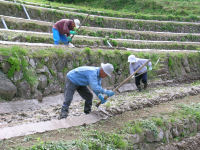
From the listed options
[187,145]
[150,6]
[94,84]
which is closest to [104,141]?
[94,84]

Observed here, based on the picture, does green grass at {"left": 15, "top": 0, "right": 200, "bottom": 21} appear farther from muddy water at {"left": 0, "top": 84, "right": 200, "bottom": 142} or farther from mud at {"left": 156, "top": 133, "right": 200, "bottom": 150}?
mud at {"left": 156, "top": 133, "right": 200, "bottom": 150}

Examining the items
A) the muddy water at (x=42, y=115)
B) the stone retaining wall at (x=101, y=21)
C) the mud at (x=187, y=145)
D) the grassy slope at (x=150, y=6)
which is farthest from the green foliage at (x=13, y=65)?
the grassy slope at (x=150, y=6)

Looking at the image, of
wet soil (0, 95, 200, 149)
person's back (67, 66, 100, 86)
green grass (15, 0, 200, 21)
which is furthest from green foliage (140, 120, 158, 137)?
green grass (15, 0, 200, 21)

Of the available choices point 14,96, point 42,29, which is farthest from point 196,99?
point 42,29

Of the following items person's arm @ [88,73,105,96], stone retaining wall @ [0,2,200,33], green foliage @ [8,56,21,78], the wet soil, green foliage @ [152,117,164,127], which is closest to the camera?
the wet soil

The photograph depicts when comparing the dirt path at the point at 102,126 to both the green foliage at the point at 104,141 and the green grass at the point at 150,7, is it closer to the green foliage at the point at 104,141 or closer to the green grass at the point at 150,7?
the green foliage at the point at 104,141

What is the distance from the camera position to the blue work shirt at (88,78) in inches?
248

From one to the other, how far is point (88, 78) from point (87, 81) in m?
0.27

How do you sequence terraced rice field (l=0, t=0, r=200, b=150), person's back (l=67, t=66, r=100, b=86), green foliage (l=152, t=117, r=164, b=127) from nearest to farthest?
1. terraced rice field (l=0, t=0, r=200, b=150)
2. person's back (l=67, t=66, r=100, b=86)
3. green foliage (l=152, t=117, r=164, b=127)

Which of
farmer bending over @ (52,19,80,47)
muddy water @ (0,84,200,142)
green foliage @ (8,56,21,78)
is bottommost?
muddy water @ (0,84,200,142)

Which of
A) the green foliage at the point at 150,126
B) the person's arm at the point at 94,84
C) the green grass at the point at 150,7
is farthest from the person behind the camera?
the green grass at the point at 150,7

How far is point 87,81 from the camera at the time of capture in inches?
267

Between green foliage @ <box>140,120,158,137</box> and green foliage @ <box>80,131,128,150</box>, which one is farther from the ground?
green foliage @ <box>80,131,128,150</box>

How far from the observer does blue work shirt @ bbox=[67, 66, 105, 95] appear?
630 centimetres
